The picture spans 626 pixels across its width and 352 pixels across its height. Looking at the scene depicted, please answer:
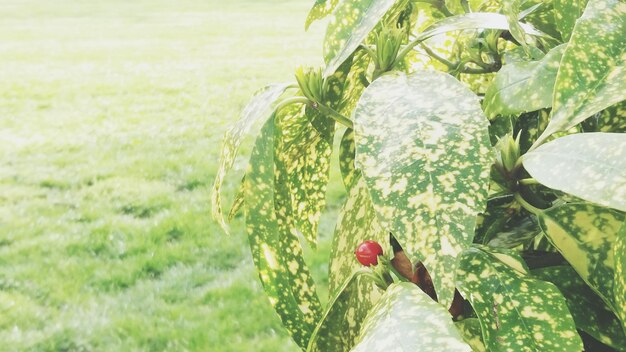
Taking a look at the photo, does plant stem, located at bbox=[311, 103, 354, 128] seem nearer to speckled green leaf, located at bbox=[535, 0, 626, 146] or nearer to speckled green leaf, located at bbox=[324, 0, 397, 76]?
speckled green leaf, located at bbox=[324, 0, 397, 76]

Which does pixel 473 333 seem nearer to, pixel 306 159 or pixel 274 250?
pixel 274 250

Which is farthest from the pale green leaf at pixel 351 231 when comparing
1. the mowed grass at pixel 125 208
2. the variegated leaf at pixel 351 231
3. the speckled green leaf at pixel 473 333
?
the mowed grass at pixel 125 208

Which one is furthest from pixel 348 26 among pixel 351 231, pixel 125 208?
pixel 125 208

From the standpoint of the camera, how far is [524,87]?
508 millimetres

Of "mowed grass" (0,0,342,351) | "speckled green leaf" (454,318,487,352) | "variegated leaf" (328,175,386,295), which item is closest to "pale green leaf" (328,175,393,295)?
"variegated leaf" (328,175,386,295)

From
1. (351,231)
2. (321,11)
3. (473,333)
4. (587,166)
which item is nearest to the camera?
(587,166)

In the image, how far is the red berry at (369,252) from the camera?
555 millimetres

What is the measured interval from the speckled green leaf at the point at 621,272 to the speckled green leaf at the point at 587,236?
0.14 ft

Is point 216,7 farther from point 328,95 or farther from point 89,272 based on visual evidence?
point 328,95

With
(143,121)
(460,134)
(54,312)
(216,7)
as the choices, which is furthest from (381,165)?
(216,7)

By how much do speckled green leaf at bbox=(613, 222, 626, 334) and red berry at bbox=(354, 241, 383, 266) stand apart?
0.18 m

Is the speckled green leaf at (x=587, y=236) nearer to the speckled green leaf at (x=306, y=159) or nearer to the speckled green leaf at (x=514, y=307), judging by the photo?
the speckled green leaf at (x=514, y=307)

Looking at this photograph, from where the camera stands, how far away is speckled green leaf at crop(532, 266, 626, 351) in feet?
1.61

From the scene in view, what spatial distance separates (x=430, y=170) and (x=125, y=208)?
3473 mm
